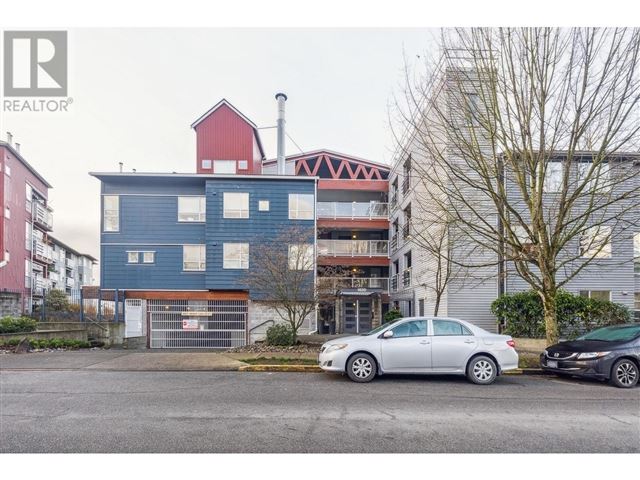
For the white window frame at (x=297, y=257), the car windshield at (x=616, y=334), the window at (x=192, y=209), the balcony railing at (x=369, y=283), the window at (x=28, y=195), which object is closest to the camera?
the car windshield at (x=616, y=334)

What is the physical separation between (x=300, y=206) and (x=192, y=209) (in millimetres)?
6161

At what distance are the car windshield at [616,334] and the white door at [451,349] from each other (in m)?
3.56

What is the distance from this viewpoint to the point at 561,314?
14.5m

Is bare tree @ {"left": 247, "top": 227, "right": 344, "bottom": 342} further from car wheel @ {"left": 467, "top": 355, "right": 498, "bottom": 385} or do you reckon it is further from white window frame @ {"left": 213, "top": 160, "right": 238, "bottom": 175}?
white window frame @ {"left": 213, "top": 160, "right": 238, "bottom": 175}

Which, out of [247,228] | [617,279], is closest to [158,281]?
[247,228]

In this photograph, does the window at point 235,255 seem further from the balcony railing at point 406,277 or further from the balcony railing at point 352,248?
the balcony railing at point 406,277

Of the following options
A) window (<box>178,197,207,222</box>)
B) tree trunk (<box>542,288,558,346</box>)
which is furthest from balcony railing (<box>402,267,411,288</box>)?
window (<box>178,197,207,222</box>)

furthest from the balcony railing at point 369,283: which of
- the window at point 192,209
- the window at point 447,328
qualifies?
the window at point 447,328

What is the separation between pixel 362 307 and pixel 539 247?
15.6 meters

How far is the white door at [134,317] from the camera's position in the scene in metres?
20.1

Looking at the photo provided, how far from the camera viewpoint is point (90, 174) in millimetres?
20922

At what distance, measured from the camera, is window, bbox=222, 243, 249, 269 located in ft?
68.1

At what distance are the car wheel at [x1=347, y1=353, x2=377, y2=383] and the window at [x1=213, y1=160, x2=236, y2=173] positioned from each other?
18831mm

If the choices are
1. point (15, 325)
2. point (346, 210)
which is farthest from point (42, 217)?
point (346, 210)
